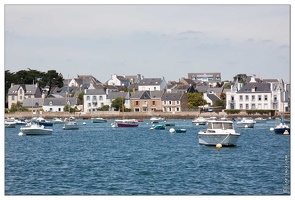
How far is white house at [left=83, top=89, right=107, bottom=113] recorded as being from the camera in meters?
122

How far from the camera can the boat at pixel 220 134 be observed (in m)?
40.1

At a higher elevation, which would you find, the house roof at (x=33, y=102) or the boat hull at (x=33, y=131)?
the house roof at (x=33, y=102)

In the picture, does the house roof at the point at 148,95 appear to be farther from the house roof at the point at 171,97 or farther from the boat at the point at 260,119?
the boat at the point at 260,119

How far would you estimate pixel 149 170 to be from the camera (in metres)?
29.7

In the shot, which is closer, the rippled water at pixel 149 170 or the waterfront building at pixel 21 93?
the rippled water at pixel 149 170

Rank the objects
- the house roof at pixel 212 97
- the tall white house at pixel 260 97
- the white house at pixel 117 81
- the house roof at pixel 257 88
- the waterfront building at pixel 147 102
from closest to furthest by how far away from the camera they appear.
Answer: the tall white house at pixel 260 97, the house roof at pixel 257 88, the waterfront building at pixel 147 102, the house roof at pixel 212 97, the white house at pixel 117 81

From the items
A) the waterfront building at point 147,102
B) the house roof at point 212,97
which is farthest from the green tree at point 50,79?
the house roof at point 212,97

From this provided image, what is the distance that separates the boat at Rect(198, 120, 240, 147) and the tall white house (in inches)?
2524

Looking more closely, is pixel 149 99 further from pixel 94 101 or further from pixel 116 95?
pixel 94 101

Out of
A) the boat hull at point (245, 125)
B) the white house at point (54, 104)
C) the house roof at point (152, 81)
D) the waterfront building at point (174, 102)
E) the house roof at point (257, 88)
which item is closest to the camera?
the boat hull at point (245, 125)

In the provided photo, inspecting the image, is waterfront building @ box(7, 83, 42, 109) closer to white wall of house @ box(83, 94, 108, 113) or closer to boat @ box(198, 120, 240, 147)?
white wall of house @ box(83, 94, 108, 113)

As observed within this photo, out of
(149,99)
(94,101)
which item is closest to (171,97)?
(149,99)

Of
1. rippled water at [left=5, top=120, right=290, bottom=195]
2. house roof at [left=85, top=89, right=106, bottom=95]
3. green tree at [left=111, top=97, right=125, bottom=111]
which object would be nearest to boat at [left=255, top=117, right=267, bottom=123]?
Result: green tree at [left=111, top=97, right=125, bottom=111]

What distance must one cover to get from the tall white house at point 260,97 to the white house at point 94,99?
87.0 ft
